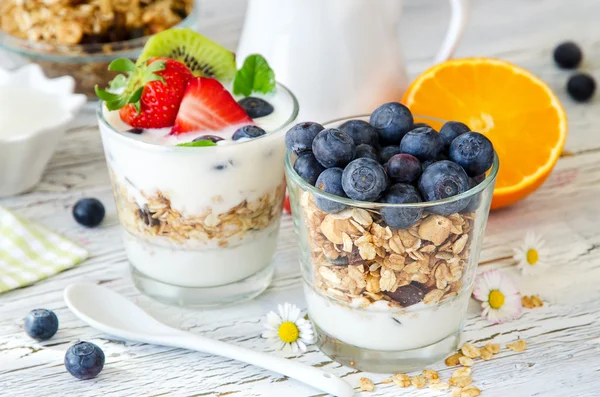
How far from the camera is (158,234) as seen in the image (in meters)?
0.97

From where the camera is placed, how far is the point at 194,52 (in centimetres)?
103

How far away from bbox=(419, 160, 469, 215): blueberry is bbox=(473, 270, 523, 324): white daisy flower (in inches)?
9.4

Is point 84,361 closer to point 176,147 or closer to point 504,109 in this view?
point 176,147

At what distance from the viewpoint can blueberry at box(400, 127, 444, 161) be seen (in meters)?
0.84

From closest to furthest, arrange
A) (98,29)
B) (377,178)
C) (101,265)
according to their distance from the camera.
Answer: (377,178) < (101,265) < (98,29)

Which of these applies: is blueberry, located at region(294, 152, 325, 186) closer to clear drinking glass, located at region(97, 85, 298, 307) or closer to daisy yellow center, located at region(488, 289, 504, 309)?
clear drinking glass, located at region(97, 85, 298, 307)

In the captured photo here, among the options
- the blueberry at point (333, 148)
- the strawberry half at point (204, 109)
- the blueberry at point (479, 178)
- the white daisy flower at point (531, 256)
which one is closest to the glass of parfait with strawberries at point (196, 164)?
the strawberry half at point (204, 109)

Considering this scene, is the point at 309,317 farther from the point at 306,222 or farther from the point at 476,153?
the point at 476,153

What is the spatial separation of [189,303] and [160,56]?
11.8 inches

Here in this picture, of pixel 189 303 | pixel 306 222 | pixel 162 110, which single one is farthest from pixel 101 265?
pixel 306 222

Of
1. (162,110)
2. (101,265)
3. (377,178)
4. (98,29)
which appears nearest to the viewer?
(377,178)

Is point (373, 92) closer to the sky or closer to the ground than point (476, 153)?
closer to the ground

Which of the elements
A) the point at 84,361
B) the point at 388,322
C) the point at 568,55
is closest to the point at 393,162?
the point at 388,322

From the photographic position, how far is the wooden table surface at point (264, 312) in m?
0.90
